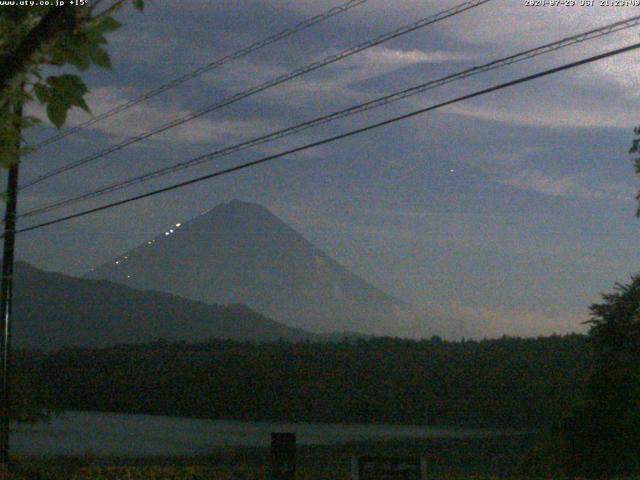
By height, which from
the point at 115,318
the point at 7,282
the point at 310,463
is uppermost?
the point at 115,318

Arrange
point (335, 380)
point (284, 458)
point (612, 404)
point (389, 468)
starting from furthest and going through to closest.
Result: point (335, 380)
point (612, 404)
point (284, 458)
point (389, 468)

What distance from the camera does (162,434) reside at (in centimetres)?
4409

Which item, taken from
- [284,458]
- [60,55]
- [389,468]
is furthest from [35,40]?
[284,458]

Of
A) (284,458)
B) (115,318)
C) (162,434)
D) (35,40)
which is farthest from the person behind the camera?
(115,318)

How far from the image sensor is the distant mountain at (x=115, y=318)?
143 m

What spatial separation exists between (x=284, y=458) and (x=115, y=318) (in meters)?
142

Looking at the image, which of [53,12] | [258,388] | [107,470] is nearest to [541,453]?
[107,470]

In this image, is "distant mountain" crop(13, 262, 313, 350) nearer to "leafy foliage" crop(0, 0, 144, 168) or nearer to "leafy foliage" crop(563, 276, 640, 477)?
"leafy foliage" crop(563, 276, 640, 477)

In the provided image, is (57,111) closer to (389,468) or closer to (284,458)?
(389,468)

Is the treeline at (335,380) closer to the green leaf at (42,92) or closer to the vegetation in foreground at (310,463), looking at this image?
the vegetation in foreground at (310,463)

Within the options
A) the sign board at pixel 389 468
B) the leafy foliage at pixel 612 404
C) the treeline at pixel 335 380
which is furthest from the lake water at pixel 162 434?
the sign board at pixel 389 468

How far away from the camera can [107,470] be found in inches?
727

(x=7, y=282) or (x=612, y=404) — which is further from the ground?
(x=7, y=282)

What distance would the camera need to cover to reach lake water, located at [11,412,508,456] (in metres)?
35.2
